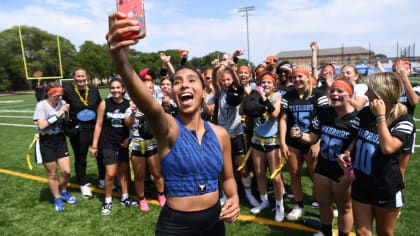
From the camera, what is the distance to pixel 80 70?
18.5 feet

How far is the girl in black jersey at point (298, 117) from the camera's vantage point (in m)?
4.06

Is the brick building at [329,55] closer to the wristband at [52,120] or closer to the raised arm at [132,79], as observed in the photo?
the wristband at [52,120]

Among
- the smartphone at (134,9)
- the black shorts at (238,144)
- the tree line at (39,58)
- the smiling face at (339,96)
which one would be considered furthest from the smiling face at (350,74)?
the tree line at (39,58)

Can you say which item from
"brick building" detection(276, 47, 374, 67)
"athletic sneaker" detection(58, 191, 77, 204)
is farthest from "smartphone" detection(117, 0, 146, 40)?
"brick building" detection(276, 47, 374, 67)

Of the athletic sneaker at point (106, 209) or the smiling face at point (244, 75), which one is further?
the smiling face at point (244, 75)

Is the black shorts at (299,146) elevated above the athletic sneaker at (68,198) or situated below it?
above

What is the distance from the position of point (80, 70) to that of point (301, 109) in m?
4.65

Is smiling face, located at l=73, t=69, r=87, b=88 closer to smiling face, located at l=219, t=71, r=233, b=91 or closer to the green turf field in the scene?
the green turf field

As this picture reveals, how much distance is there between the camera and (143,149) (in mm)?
4766

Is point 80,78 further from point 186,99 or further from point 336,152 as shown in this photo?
point 336,152

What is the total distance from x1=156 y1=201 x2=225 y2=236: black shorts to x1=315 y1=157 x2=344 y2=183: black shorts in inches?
74.2

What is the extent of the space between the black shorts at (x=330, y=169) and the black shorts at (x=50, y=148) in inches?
181

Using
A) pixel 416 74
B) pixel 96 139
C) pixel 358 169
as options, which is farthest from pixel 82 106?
pixel 416 74

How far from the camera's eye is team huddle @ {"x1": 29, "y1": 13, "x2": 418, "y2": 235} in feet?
6.46
